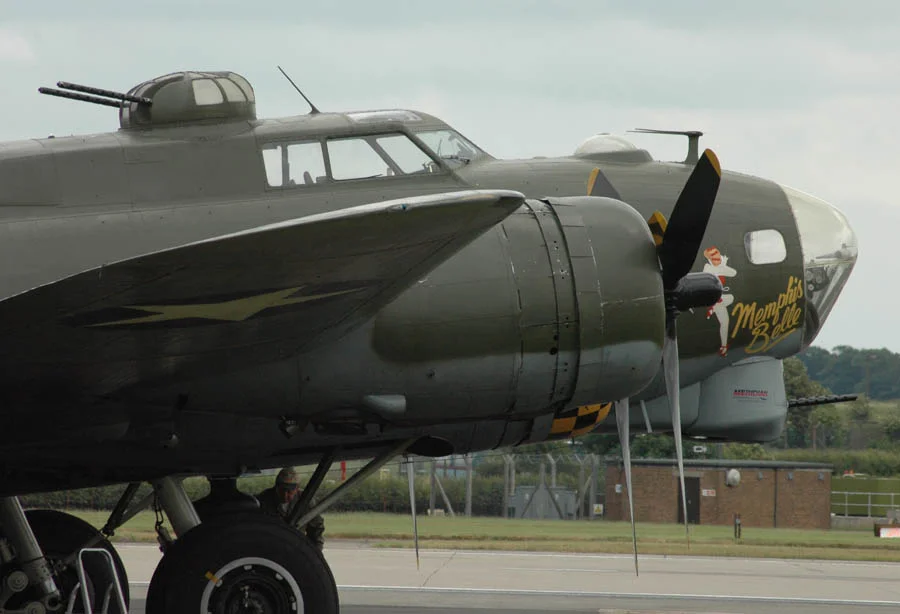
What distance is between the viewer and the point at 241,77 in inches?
440

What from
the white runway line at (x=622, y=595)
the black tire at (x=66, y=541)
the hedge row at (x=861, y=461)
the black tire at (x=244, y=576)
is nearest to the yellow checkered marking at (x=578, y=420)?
the black tire at (x=244, y=576)

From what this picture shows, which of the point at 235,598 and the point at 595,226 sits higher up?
the point at 595,226

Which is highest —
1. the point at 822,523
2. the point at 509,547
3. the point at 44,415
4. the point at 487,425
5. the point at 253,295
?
the point at 253,295

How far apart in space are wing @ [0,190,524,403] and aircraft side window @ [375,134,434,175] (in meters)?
2.08

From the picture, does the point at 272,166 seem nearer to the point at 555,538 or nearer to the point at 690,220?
the point at 690,220

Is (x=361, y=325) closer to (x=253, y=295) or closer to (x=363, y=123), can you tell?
(x=253, y=295)

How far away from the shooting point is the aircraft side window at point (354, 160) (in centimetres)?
1075

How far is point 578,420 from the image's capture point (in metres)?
11.1

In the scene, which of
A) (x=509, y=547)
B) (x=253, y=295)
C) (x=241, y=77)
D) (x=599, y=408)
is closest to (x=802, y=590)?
(x=509, y=547)

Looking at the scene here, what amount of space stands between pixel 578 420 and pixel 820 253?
291 centimetres

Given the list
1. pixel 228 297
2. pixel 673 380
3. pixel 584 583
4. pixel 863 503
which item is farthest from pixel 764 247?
pixel 863 503

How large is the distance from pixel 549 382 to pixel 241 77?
3.81 metres

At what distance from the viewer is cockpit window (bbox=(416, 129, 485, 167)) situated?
440 inches

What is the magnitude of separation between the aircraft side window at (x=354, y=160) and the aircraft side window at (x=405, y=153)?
11 cm
